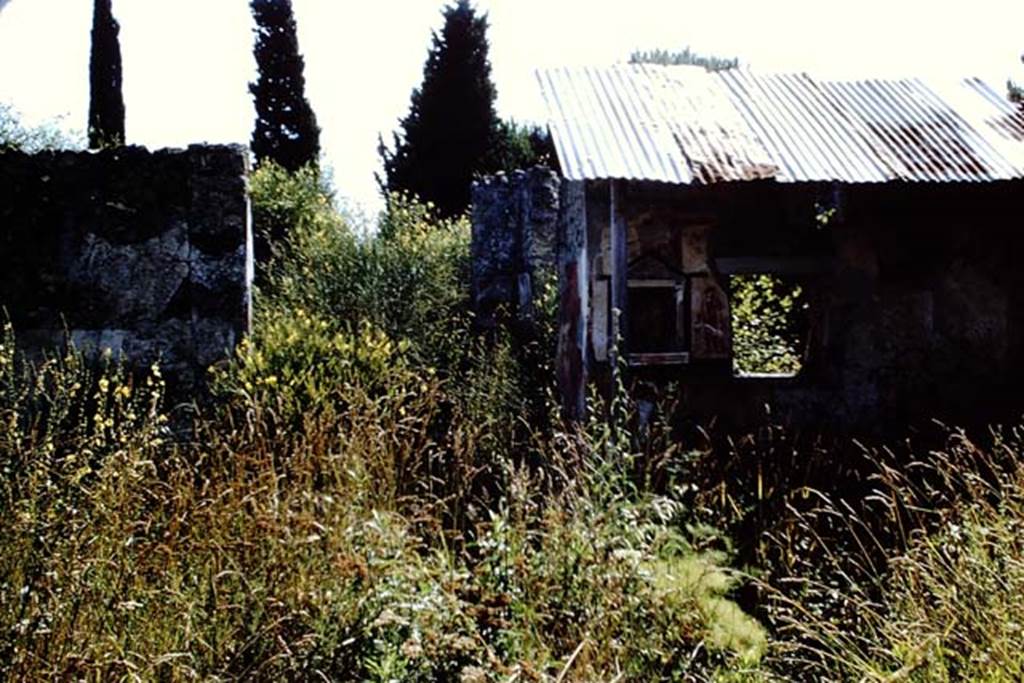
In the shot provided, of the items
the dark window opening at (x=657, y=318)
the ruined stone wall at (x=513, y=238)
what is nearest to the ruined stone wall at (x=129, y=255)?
the dark window opening at (x=657, y=318)

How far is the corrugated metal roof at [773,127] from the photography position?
5.89 metres

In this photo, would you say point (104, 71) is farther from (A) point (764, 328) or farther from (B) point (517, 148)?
(A) point (764, 328)

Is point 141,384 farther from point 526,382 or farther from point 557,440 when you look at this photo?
point 557,440

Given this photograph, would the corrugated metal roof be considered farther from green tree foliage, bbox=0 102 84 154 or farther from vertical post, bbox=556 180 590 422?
green tree foliage, bbox=0 102 84 154

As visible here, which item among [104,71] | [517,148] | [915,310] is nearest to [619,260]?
[915,310]

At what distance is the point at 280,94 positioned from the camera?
20.6 metres

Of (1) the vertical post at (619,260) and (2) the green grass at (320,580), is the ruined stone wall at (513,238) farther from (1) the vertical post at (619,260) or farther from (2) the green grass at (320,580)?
(2) the green grass at (320,580)

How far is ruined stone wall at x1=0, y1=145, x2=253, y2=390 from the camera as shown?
282 inches

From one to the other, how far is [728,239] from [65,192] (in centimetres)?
498

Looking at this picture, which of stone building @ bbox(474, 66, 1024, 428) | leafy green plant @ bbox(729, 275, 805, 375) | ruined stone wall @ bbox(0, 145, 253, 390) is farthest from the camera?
leafy green plant @ bbox(729, 275, 805, 375)

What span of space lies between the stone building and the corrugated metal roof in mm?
23

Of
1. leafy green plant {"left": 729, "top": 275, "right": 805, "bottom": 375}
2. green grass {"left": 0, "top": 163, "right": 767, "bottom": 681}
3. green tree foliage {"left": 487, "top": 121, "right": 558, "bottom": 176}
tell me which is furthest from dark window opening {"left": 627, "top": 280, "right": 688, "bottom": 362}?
green tree foliage {"left": 487, "top": 121, "right": 558, "bottom": 176}

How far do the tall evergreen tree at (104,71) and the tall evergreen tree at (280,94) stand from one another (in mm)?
4599

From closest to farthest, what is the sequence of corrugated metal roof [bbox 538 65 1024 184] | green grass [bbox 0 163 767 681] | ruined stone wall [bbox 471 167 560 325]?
green grass [bbox 0 163 767 681], corrugated metal roof [bbox 538 65 1024 184], ruined stone wall [bbox 471 167 560 325]
